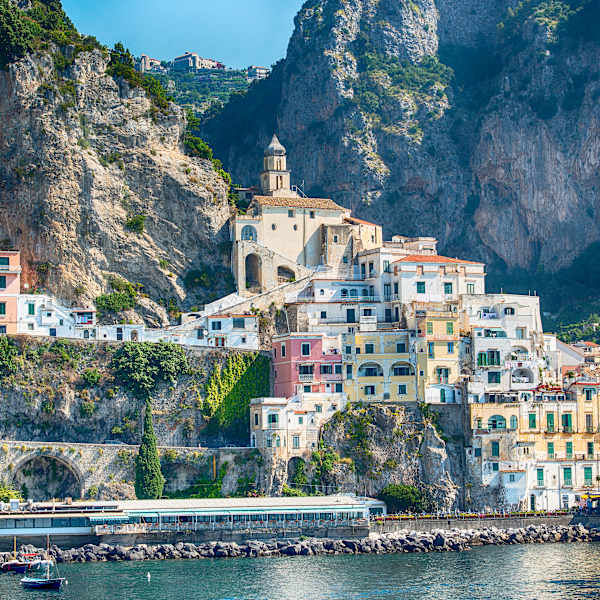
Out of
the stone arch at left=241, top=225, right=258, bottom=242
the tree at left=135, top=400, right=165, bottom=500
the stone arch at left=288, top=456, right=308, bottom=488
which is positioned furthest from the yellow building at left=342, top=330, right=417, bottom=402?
the stone arch at left=241, top=225, right=258, bottom=242

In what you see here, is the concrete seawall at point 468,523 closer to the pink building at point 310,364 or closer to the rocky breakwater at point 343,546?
the rocky breakwater at point 343,546

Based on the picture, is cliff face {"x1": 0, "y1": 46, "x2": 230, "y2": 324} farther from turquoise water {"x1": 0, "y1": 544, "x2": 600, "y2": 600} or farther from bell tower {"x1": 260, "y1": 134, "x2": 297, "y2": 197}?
turquoise water {"x1": 0, "y1": 544, "x2": 600, "y2": 600}

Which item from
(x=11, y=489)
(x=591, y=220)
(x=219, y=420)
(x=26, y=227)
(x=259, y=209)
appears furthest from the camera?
(x=591, y=220)

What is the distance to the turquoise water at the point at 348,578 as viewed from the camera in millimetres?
67938

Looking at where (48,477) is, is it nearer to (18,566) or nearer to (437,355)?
(18,566)

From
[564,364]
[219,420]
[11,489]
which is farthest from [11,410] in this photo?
[564,364]

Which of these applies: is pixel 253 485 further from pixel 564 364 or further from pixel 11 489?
pixel 564 364

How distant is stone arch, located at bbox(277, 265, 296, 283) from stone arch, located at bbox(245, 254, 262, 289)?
1.53m

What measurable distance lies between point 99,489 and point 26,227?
818 inches

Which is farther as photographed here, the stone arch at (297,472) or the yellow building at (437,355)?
the yellow building at (437,355)

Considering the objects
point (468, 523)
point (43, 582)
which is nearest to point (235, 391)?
point (468, 523)

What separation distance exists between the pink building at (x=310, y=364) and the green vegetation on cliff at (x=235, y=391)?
5.78 feet

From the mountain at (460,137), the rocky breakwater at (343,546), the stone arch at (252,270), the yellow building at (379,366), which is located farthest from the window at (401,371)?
the mountain at (460,137)

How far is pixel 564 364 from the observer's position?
105 meters
